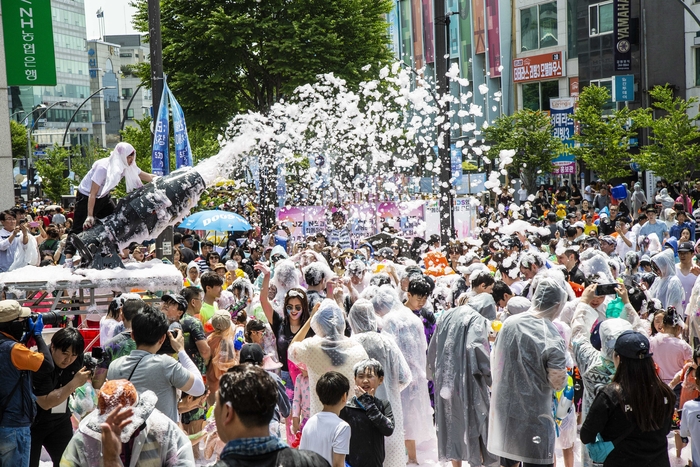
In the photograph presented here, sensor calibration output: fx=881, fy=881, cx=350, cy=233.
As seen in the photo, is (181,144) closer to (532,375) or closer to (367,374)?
(367,374)

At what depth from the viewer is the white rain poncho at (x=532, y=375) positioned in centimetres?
605

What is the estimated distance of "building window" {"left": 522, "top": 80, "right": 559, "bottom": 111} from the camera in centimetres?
4044

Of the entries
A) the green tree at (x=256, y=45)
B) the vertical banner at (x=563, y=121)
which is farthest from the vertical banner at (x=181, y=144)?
the vertical banner at (x=563, y=121)

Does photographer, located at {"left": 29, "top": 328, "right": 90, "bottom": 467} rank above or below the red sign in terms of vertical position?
below

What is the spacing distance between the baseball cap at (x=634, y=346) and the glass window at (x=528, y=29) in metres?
38.0

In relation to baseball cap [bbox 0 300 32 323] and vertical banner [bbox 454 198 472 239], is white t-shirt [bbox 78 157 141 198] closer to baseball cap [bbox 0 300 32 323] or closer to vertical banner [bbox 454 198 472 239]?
baseball cap [bbox 0 300 32 323]

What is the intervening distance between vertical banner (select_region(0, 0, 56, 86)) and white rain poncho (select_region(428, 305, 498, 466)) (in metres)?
8.98

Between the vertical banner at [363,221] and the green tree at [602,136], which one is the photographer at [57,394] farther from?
the green tree at [602,136]

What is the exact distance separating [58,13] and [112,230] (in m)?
107

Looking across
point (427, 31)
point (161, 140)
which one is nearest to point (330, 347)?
point (161, 140)

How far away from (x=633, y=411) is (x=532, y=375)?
1.31 metres

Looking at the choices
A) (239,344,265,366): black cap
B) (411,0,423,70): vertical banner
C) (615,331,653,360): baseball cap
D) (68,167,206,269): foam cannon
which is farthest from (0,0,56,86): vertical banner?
(411,0,423,70): vertical banner

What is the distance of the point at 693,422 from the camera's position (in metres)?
6.51

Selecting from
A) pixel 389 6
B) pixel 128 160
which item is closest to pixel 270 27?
pixel 389 6
